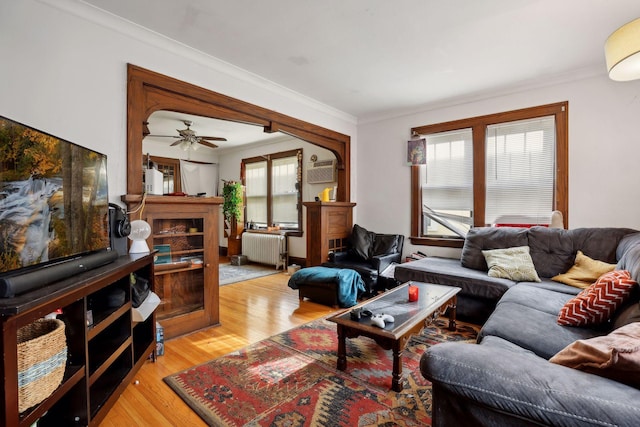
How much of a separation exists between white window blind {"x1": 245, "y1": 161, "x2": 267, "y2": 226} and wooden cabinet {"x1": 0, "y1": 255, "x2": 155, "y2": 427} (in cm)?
449

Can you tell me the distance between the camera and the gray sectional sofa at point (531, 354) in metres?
0.84

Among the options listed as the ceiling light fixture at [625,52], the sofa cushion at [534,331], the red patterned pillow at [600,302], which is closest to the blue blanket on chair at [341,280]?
the sofa cushion at [534,331]

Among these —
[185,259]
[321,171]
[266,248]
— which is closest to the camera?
[185,259]

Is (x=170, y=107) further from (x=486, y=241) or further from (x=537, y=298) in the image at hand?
(x=486, y=241)

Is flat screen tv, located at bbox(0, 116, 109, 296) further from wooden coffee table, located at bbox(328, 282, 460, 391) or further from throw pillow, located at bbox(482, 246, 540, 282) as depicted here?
throw pillow, located at bbox(482, 246, 540, 282)

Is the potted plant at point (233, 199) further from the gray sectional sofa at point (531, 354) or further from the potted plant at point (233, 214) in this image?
the gray sectional sofa at point (531, 354)

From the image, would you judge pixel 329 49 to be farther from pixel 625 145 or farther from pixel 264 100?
pixel 625 145

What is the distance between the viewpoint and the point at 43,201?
1414 millimetres

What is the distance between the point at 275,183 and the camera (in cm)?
654

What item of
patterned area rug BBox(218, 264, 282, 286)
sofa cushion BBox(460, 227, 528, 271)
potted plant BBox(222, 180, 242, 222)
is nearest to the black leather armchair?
sofa cushion BBox(460, 227, 528, 271)

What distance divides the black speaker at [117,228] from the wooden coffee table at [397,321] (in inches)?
62.6

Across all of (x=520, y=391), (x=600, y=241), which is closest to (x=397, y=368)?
(x=520, y=391)

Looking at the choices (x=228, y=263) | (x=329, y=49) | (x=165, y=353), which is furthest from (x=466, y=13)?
(x=228, y=263)

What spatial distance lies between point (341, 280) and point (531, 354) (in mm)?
2112
